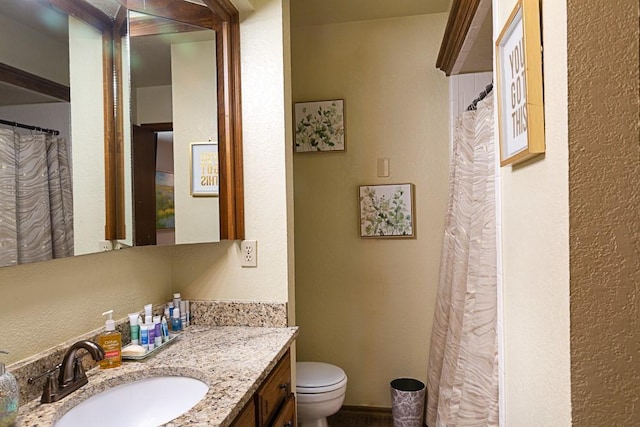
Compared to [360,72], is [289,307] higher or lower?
lower

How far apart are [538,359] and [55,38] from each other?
149 cm

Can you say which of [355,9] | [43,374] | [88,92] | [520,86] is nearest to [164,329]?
[43,374]

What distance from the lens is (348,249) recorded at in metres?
2.80

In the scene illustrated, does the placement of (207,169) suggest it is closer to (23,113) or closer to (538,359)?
(23,113)

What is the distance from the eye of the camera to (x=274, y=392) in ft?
4.87

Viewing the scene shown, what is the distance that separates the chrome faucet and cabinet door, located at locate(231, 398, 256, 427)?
1.38ft

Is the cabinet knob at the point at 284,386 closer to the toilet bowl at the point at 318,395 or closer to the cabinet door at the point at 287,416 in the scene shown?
the cabinet door at the point at 287,416

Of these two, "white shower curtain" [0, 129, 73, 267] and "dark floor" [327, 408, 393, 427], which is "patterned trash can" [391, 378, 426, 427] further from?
"white shower curtain" [0, 129, 73, 267]

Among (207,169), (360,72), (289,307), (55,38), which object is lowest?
(289,307)

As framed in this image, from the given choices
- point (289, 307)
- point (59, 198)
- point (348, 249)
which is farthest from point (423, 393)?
point (59, 198)

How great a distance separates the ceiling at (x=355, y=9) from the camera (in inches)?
99.3

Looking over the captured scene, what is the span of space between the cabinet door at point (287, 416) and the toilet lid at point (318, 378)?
37 centimetres

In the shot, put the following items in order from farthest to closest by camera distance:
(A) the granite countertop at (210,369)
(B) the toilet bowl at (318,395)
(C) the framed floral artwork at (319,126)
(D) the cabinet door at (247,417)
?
(C) the framed floral artwork at (319,126) < (B) the toilet bowl at (318,395) < (D) the cabinet door at (247,417) < (A) the granite countertop at (210,369)

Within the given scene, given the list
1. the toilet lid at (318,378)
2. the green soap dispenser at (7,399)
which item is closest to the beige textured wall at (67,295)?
the green soap dispenser at (7,399)
